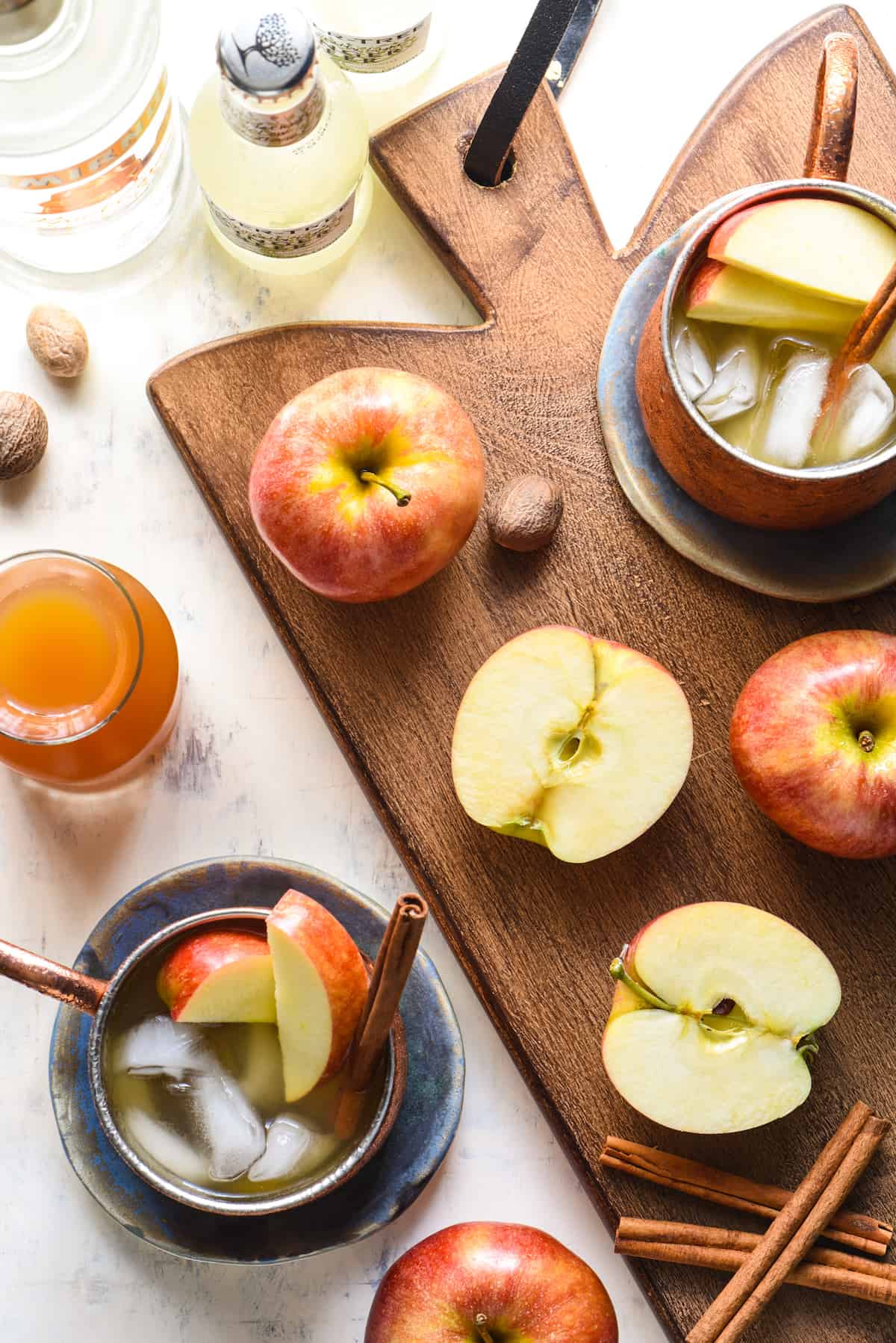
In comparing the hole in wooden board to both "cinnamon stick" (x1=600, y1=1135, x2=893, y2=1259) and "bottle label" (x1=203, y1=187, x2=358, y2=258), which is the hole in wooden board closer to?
"bottle label" (x1=203, y1=187, x2=358, y2=258)

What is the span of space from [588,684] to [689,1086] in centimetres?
37

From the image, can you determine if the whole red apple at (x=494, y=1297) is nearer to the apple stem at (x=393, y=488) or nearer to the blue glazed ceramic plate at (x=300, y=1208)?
the blue glazed ceramic plate at (x=300, y=1208)

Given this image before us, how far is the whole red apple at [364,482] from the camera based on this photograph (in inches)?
39.6

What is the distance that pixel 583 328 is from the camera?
1.13 metres

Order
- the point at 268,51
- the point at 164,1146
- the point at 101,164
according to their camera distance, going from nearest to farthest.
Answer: the point at 268,51
the point at 164,1146
the point at 101,164

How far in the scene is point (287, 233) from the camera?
3.60ft

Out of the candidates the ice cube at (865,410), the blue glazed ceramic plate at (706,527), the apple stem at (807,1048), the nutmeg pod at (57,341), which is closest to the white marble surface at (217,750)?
the nutmeg pod at (57,341)

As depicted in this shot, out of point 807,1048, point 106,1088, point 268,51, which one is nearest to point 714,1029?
point 807,1048

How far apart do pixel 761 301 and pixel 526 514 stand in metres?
0.27

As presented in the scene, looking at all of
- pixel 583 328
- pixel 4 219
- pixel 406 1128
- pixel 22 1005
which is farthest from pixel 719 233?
pixel 22 1005

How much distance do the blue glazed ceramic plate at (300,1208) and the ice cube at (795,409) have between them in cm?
55

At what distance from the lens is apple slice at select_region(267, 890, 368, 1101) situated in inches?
37.7

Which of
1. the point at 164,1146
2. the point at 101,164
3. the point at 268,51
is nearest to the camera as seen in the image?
the point at 268,51

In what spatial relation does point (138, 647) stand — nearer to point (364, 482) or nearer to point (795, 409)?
point (364, 482)
